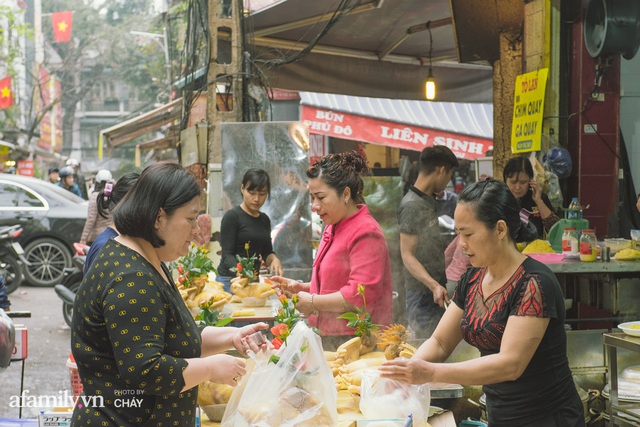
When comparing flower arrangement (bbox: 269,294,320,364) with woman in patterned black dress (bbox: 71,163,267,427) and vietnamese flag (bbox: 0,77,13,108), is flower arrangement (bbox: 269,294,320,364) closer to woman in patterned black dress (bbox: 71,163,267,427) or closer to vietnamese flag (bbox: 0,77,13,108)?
woman in patterned black dress (bbox: 71,163,267,427)

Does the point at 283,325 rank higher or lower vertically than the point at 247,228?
lower

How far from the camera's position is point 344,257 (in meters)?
4.31

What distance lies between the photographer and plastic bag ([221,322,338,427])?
2842 mm

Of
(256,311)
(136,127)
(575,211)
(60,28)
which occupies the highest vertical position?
(60,28)

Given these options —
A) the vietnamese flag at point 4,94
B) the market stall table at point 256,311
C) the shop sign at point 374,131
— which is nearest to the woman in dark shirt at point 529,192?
the market stall table at point 256,311

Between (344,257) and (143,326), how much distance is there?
2.03 m

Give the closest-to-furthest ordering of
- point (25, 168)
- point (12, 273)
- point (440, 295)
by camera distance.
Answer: point (440, 295) < point (12, 273) < point (25, 168)

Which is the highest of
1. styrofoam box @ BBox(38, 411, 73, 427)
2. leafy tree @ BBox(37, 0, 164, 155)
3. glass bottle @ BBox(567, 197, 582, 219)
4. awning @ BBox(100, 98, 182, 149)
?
leafy tree @ BBox(37, 0, 164, 155)

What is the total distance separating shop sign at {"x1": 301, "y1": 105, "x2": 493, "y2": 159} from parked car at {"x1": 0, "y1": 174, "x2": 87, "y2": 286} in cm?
555

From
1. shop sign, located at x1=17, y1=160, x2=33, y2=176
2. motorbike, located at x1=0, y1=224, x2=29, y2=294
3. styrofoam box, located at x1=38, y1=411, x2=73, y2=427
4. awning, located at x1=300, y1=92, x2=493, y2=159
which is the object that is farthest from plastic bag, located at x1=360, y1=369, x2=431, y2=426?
shop sign, located at x1=17, y1=160, x2=33, y2=176

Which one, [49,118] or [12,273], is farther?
[49,118]

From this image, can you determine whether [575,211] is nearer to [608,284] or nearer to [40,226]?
[608,284]

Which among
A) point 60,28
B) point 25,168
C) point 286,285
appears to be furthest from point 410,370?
point 60,28

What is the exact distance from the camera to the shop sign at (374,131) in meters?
16.7
